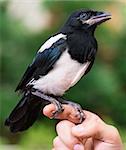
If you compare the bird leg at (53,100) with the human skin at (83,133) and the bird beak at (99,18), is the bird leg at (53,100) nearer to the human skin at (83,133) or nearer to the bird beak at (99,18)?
the human skin at (83,133)

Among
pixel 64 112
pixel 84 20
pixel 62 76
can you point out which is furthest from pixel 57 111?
pixel 84 20

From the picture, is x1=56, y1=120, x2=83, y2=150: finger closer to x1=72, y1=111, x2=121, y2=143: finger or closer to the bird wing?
x1=72, y1=111, x2=121, y2=143: finger

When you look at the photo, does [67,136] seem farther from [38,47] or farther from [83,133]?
[38,47]

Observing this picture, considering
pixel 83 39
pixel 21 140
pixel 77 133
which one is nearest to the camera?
pixel 77 133

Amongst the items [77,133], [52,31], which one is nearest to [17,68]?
[52,31]

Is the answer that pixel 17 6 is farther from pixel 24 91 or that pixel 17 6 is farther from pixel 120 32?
pixel 24 91
